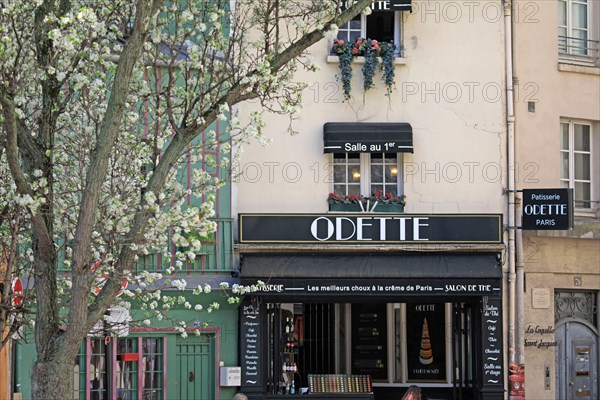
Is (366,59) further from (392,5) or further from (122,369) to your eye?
(122,369)

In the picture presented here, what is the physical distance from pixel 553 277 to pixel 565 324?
1.05 meters

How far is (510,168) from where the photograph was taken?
2138cm

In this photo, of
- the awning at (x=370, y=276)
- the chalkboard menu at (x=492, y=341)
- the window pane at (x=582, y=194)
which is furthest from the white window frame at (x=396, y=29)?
the chalkboard menu at (x=492, y=341)

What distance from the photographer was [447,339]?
22.6 m

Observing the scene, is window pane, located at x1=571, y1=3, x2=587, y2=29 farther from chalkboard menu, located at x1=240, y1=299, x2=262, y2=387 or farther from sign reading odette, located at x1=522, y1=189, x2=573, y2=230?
chalkboard menu, located at x1=240, y1=299, x2=262, y2=387

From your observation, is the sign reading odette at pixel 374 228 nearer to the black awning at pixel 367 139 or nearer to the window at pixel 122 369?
the black awning at pixel 367 139

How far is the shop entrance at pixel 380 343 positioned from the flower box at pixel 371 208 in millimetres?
2140

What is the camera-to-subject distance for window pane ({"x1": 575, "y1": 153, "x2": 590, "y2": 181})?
22484mm

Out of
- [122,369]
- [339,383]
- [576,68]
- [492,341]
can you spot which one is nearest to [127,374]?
[122,369]

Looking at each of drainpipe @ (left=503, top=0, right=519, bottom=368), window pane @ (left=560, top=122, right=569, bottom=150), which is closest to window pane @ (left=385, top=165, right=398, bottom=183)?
drainpipe @ (left=503, top=0, right=519, bottom=368)

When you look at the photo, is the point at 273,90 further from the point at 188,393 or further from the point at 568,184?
the point at 568,184

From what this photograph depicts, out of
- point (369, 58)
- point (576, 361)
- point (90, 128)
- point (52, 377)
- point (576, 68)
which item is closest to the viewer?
point (52, 377)

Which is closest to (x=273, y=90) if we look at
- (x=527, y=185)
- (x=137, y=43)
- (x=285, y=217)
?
(x=137, y=43)

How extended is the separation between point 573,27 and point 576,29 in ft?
0.28
